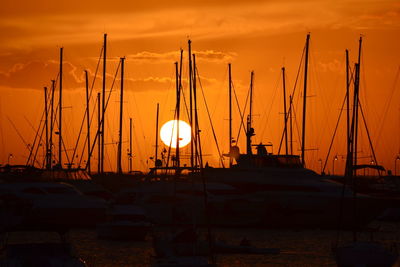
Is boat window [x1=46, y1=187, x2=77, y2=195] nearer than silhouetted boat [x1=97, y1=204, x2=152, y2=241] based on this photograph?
Yes

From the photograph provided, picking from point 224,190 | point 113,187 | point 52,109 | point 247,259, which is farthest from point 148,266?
point 113,187

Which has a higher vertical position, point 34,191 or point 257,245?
point 34,191

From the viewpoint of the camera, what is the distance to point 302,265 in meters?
43.1

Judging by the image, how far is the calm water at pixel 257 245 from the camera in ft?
141

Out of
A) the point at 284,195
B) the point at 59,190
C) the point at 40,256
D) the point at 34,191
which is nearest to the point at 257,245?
the point at 284,195

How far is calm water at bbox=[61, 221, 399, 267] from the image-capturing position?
43094mm

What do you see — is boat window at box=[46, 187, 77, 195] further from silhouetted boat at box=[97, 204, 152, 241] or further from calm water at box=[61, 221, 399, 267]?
silhouetted boat at box=[97, 204, 152, 241]

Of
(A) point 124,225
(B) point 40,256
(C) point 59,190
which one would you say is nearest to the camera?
(B) point 40,256

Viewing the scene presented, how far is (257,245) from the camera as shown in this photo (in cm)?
5012

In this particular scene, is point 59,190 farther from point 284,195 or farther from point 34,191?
point 284,195

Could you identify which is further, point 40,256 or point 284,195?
point 284,195

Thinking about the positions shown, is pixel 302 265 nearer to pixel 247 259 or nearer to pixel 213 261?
pixel 247 259

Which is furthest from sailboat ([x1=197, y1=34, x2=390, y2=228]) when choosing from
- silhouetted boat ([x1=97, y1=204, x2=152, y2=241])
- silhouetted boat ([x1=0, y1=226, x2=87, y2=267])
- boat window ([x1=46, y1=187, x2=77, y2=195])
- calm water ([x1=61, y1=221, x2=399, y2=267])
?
silhouetted boat ([x1=0, y1=226, x2=87, y2=267])

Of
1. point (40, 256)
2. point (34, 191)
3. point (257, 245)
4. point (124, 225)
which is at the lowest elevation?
point (257, 245)
